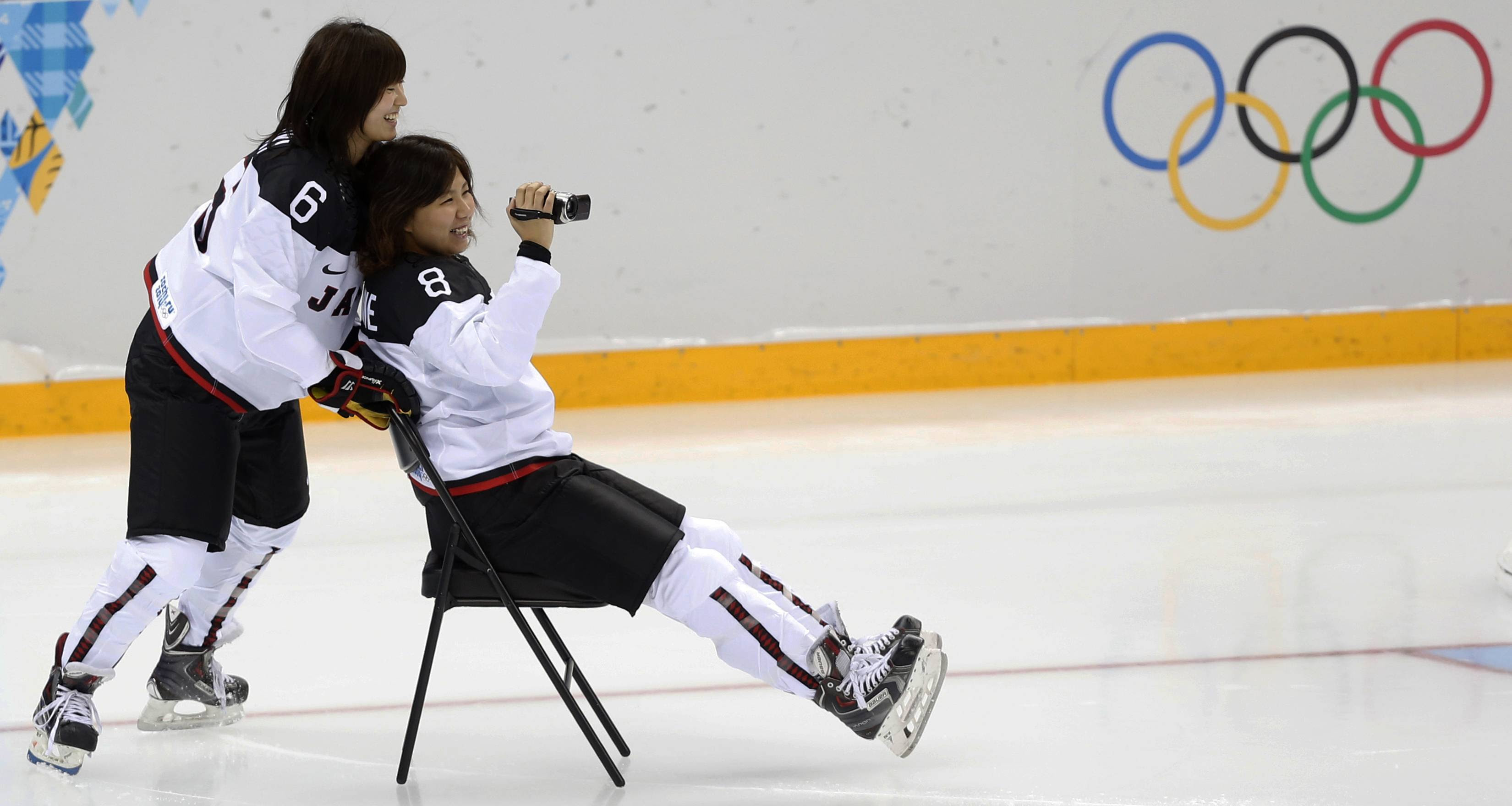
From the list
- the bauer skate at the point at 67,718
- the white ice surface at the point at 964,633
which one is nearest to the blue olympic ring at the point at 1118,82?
the white ice surface at the point at 964,633

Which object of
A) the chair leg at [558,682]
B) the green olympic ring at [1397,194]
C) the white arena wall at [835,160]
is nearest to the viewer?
the chair leg at [558,682]

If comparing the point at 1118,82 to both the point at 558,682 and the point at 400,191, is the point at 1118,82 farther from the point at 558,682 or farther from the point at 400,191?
the point at 558,682

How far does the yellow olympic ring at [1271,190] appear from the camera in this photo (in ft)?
22.3

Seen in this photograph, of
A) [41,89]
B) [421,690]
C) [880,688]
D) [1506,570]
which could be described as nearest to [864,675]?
[880,688]

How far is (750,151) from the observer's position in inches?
259

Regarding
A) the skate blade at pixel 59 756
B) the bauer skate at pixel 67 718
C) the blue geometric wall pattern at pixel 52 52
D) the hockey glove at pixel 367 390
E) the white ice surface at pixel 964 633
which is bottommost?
the white ice surface at pixel 964 633

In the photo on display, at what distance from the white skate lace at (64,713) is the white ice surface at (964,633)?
0.07 metres

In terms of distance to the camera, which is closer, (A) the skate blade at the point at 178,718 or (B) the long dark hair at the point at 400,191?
(B) the long dark hair at the point at 400,191

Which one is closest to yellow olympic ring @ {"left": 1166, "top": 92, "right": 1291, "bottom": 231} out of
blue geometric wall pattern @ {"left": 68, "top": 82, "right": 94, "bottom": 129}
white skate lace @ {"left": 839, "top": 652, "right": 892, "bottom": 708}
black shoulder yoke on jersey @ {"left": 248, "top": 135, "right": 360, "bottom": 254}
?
blue geometric wall pattern @ {"left": 68, "top": 82, "right": 94, "bottom": 129}

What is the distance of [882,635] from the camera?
7.28 ft

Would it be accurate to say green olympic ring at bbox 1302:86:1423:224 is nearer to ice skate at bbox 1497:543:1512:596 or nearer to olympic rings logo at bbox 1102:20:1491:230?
olympic rings logo at bbox 1102:20:1491:230

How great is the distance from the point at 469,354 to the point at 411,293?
0.15m

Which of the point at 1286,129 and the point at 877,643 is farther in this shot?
the point at 1286,129

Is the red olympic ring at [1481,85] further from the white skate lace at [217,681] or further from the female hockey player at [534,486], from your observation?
the white skate lace at [217,681]
